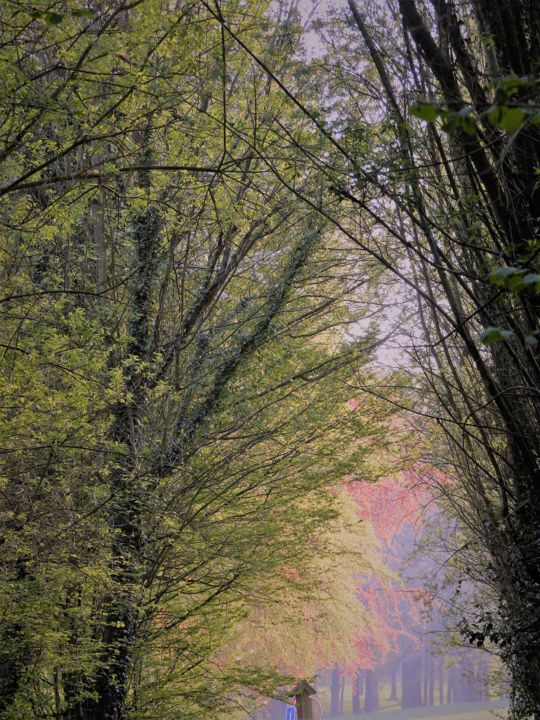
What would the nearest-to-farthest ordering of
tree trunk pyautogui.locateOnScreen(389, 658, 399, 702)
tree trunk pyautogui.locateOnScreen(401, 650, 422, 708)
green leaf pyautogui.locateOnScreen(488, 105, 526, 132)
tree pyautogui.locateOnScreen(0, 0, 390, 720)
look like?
green leaf pyautogui.locateOnScreen(488, 105, 526, 132) → tree pyautogui.locateOnScreen(0, 0, 390, 720) → tree trunk pyautogui.locateOnScreen(401, 650, 422, 708) → tree trunk pyautogui.locateOnScreen(389, 658, 399, 702)

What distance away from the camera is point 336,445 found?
6.52m

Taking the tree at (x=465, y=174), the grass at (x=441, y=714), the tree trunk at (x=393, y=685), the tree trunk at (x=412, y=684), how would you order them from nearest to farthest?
the tree at (x=465, y=174), the grass at (x=441, y=714), the tree trunk at (x=412, y=684), the tree trunk at (x=393, y=685)

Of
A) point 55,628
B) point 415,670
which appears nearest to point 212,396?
point 55,628

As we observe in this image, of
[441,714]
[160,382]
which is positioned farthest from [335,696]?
[160,382]

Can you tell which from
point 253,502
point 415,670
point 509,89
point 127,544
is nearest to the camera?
point 509,89

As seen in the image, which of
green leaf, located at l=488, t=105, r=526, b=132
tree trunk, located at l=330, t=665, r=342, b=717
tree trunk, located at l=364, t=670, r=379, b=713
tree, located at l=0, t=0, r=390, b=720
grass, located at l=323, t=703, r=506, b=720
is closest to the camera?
green leaf, located at l=488, t=105, r=526, b=132

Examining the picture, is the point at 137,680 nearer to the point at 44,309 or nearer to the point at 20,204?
the point at 44,309

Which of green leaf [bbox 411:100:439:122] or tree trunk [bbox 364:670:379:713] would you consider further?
tree trunk [bbox 364:670:379:713]

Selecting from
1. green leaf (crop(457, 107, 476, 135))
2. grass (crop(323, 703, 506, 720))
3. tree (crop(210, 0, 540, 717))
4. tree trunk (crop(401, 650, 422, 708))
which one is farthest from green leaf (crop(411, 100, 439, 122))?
tree trunk (crop(401, 650, 422, 708))

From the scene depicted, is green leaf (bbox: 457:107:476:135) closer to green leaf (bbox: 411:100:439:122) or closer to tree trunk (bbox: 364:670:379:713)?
green leaf (bbox: 411:100:439:122)

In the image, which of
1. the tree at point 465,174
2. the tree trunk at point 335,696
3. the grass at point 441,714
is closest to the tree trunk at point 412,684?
the grass at point 441,714

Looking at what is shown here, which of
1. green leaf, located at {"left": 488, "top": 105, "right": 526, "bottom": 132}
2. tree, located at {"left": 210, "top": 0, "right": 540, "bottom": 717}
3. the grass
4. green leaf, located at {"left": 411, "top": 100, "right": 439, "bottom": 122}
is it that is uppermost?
tree, located at {"left": 210, "top": 0, "right": 540, "bottom": 717}

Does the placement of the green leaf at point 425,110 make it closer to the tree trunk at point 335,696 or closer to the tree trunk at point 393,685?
the tree trunk at point 335,696

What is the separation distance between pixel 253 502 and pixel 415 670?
4013 centimetres
